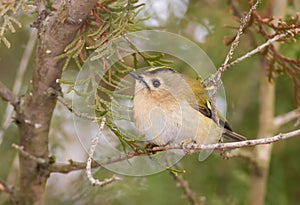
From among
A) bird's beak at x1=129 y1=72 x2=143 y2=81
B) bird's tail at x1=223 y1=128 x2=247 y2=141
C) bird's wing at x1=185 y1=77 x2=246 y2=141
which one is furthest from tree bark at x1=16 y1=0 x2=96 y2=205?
bird's tail at x1=223 y1=128 x2=247 y2=141

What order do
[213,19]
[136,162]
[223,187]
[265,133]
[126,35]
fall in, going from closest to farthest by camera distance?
[126,35] < [136,162] < [265,133] < [213,19] < [223,187]

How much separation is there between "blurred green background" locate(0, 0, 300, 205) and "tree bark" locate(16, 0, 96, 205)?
1.13 meters

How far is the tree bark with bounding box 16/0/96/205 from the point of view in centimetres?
165

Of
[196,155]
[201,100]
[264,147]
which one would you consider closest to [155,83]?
[201,100]

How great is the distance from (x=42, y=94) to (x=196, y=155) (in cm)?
164

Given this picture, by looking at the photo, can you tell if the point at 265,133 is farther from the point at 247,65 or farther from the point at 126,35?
the point at 126,35

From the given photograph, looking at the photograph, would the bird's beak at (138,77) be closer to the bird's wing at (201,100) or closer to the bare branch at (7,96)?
the bird's wing at (201,100)

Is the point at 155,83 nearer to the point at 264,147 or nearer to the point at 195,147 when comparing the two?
the point at 195,147

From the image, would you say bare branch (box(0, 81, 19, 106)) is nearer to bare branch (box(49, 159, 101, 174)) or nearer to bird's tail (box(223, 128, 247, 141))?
bare branch (box(49, 159, 101, 174))

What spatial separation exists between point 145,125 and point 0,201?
4.44 ft

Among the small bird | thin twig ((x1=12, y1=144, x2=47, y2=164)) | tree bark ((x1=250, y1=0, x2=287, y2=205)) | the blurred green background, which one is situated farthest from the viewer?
the blurred green background

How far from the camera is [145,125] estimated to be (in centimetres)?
192

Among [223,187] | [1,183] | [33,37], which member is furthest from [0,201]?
[223,187]

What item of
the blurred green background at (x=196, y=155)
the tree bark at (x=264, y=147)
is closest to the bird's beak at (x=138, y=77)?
the tree bark at (x=264, y=147)
